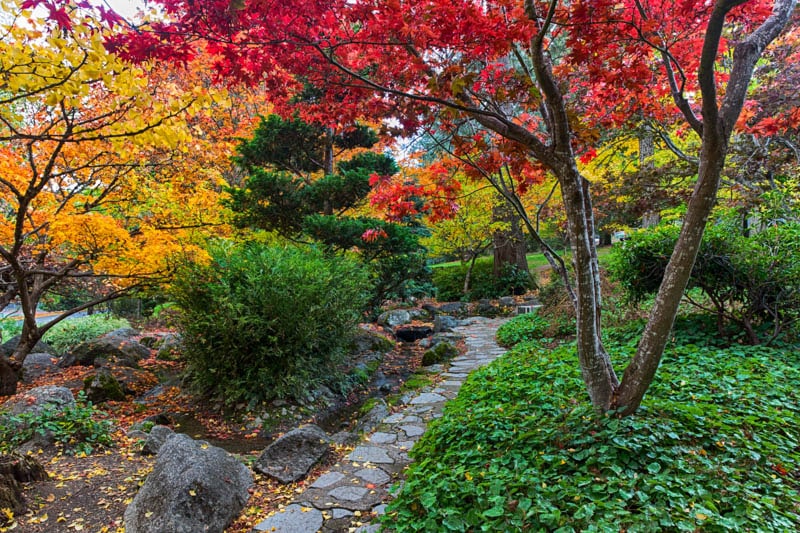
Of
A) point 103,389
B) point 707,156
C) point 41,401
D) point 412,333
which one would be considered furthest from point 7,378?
point 707,156

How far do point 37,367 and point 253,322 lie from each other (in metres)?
4.87

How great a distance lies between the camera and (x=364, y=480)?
2.97 metres

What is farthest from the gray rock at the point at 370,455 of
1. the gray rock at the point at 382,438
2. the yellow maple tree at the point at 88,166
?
the yellow maple tree at the point at 88,166

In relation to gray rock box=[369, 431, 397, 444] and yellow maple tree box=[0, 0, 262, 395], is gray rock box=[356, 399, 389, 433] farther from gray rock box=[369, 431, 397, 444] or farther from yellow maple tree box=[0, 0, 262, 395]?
yellow maple tree box=[0, 0, 262, 395]

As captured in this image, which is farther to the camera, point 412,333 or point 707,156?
point 412,333

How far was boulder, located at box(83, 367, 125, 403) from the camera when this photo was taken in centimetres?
500

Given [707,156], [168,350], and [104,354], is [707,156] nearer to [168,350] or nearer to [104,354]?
[168,350]

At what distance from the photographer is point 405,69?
335 centimetres

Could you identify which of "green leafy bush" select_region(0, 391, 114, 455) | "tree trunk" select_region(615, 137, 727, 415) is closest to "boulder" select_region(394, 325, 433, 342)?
"green leafy bush" select_region(0, 391, 114, 455)

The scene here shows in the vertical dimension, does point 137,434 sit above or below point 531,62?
below

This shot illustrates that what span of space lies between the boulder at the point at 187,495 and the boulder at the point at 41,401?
2.04 meters

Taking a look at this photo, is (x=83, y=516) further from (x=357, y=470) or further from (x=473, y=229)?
(x=473, y=229)

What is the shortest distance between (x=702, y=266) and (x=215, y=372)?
218 inches

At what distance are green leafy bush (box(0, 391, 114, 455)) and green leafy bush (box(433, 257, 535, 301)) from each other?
33.3 ft
